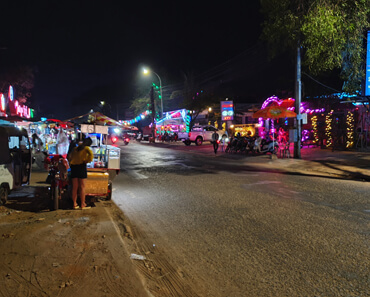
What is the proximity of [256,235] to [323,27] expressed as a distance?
8.48m

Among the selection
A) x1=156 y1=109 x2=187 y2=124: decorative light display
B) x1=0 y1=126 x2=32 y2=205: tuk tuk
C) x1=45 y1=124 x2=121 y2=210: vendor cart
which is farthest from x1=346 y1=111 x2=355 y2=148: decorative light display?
x1=156 y1=109 x2=187 y2=124: decorative light display

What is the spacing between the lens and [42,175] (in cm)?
1291

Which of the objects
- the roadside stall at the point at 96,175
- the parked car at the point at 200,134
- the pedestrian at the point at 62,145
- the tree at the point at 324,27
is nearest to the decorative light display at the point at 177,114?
the parked car at the point at 200,134

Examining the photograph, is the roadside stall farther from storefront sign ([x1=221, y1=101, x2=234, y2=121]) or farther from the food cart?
storefront sign ([x1=221, y1=101, x2=234, y2=121])

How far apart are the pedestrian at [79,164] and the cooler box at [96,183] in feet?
0.93

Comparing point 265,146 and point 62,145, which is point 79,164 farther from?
point 265,146

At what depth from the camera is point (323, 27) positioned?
34.7 feet

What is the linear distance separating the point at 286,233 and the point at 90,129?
6.84 metres

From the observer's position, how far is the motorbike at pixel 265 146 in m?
18.8

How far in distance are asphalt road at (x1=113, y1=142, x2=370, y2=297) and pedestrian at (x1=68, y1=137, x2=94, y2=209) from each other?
1152mm

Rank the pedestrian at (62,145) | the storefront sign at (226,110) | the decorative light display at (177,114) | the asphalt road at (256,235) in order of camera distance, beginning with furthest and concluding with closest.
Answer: the decorative light display at (177,114) → the storefront sign at (226,110) → the pedestrian at (62,145) → the asphalt road at (256,235)

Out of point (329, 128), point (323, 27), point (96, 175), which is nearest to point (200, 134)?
point (329, 128)

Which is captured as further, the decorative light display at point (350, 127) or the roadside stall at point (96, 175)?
the decorative light display at point (350, 127)

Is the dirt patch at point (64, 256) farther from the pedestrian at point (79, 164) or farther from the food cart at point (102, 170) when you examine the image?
the food cart at point (102, 170)
